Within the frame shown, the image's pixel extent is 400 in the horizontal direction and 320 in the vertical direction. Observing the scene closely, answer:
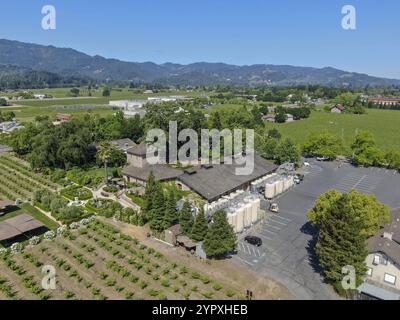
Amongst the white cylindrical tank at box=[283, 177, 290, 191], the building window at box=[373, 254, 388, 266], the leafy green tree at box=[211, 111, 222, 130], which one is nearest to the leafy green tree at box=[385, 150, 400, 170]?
the white cylindrical tank at box=[283, 177, 290, 191]

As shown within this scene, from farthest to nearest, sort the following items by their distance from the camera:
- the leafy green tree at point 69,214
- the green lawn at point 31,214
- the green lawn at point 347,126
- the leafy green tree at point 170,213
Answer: the green lawn at point 347,126 < the leafy green tree at point 69,214 < the green lawn at point 31,214 < the leafy green tree at point 170,213

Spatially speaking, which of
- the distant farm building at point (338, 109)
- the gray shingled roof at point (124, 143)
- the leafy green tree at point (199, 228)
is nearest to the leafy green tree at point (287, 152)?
the gray shingled roof at point (124, 143)

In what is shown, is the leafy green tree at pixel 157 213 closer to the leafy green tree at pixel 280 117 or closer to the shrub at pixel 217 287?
the shrub at pixel 217 287

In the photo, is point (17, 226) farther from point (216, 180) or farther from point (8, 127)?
point (8, 127)

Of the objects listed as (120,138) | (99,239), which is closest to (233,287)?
(99,239)

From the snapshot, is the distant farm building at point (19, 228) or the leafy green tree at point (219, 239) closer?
the leafy green tree at point (219, 239)

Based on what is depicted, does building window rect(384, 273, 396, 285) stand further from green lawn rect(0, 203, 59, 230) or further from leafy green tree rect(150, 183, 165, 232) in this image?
green lawn rect(0, 203, 59, 230)

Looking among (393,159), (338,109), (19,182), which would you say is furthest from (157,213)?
(338,109)
